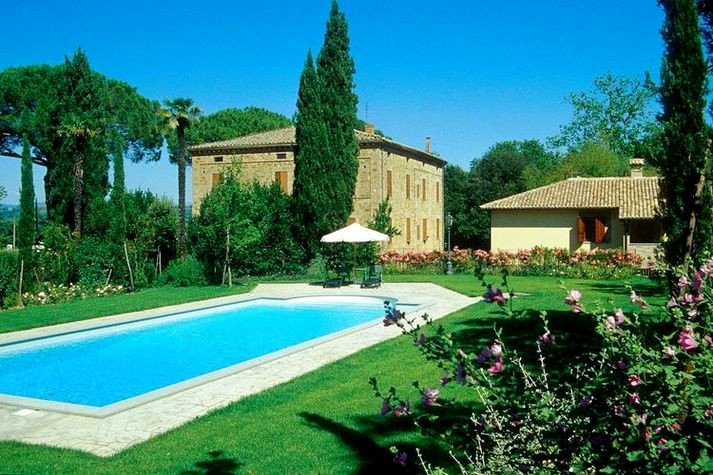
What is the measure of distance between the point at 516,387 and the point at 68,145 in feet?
120

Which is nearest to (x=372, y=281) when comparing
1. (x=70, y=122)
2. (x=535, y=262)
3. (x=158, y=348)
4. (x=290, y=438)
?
(x=535, y=262)

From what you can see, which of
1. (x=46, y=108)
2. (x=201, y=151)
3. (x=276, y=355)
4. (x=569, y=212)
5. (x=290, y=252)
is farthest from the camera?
(x=46, y=108)

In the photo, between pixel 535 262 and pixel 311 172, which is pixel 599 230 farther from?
pixel 311 172

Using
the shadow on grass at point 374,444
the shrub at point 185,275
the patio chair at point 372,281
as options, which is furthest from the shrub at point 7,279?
the shadow on grass at point 374,444

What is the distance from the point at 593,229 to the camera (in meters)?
30.2

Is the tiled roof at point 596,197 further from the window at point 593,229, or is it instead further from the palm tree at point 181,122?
the palm tree at point 181,122

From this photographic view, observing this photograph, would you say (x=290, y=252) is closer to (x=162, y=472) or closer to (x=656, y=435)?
(x=162, y=472)

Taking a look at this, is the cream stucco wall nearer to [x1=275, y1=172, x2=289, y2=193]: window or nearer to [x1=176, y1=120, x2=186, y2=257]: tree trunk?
[x1=275, y1=172, x2=289, y2=193]: window

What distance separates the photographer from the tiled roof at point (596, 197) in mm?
28875

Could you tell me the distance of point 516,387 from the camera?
259 centimetres

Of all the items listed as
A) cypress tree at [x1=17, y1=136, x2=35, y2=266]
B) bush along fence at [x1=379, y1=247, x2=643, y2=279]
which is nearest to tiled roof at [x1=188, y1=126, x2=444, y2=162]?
bush along fence at [x1=379, y1=247, x2=643, y2=279]

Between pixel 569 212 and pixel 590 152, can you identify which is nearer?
pixel 569 212

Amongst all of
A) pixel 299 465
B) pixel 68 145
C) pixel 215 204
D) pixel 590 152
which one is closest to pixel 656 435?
pixel 299 465

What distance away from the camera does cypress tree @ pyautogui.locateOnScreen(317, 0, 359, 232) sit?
27.9 meters
